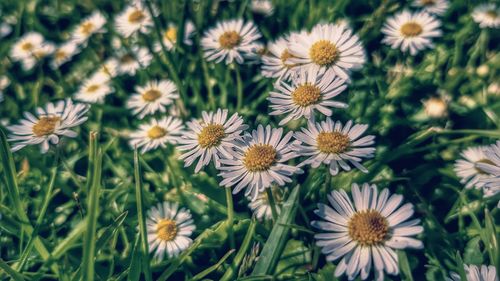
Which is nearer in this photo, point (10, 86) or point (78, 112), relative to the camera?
→ point (78, 112)

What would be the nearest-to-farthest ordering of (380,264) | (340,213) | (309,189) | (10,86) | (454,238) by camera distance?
1. (380,264)
2. (340,213)
3. (454,238)
4. (309,189)
5. (10,86)

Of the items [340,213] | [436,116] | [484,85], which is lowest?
[340,213]

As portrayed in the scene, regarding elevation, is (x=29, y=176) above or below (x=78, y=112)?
below

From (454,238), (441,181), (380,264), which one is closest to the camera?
(380,264)

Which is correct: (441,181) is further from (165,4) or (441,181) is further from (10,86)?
(10,86)

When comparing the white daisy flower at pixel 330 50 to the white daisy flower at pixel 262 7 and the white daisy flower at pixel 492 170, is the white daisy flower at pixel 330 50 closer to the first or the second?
the white daisy flower at pixel 492 170

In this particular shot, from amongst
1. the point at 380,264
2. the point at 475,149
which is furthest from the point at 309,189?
the point at 475,149

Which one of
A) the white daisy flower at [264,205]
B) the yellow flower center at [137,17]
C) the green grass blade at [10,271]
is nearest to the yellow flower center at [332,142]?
the white daisy flower at [264,205]
